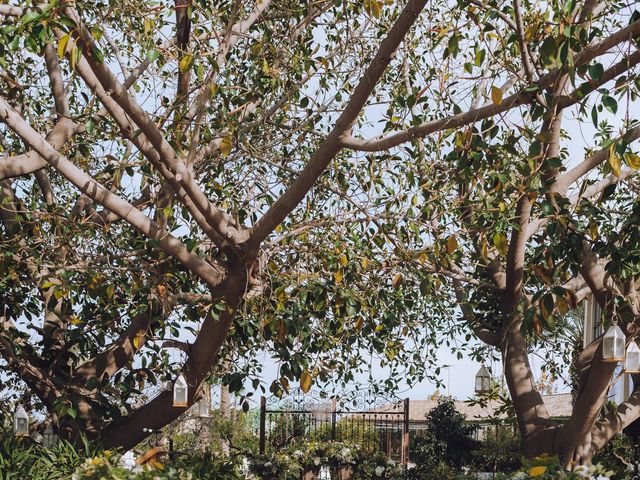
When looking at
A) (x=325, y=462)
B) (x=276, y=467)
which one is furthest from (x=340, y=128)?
(x=325, y=462)

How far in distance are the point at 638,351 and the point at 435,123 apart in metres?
3.12

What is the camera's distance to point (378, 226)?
809 cm

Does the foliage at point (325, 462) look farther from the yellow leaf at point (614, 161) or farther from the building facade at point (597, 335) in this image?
the yellow leaf at point (614, 161)

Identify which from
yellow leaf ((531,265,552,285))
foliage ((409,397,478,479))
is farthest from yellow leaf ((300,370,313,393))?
foliage ((409,397,478,479))

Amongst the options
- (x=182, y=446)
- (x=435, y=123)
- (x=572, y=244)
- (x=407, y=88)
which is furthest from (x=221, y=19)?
(x=182, y=446)

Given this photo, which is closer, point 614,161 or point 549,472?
point 614,161

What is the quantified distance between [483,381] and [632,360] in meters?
4.21

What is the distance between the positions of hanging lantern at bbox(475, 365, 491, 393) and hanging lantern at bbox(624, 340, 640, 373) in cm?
407

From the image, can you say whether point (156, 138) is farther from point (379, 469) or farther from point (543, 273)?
point (379, 469)

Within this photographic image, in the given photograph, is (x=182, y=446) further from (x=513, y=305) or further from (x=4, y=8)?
(x=4, y=8)

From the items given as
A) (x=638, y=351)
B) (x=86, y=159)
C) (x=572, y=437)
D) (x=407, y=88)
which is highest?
(x=407, y=88)

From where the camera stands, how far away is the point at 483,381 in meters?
11.8

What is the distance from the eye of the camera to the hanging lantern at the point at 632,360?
25.2 feet

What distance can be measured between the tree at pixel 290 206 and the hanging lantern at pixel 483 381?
3.38 ft
